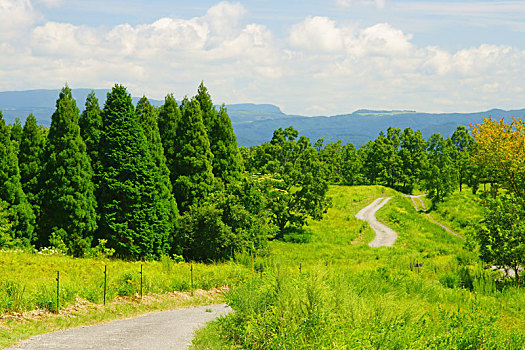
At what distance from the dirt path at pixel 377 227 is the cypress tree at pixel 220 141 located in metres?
14.7

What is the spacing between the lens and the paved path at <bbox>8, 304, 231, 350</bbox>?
10109 mm

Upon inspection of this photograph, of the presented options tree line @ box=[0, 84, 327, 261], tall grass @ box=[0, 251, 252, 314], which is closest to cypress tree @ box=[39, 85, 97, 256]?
tree line @ box=[0, 84, 327, 261]

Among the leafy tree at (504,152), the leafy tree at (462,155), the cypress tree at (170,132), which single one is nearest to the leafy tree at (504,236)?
the leafy tree at (504,152)

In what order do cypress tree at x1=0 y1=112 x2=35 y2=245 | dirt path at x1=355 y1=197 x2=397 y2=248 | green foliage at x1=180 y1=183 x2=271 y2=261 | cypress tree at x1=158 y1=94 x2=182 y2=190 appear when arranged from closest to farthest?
cypress tree at x1=0 y1=112 x2=35 y2=245 < green foliage at x1=180 y1=183 x2=271 y2=261 < cypress tree at x1=158 y1=94 x2=182 y2=190 < dirt path at x1=355 y1=197 x2=397 y2=248

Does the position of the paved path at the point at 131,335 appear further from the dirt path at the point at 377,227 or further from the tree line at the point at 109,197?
the dirt path at the point at 377,227

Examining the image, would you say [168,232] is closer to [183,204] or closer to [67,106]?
[183,204]

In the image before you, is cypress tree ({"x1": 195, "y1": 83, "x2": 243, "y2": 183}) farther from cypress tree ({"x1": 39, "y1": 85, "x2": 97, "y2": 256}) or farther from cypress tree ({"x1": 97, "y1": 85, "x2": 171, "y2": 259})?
cypress tree ({"x1": 39, "y1": 85, "x2": 97, "y2": 256})

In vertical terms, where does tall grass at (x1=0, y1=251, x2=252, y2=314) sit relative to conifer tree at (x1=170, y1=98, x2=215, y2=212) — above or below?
below

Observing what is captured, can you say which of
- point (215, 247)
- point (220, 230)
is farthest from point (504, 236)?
point (215, 247)

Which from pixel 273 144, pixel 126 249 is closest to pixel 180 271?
pixel 126 249

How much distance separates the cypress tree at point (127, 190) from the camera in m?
22.2

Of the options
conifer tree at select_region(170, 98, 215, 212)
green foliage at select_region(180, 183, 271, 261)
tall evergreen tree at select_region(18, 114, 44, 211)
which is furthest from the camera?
conifer tree at select_region(170, 98, 215, 212)

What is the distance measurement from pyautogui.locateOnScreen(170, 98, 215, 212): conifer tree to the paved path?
45.2 ft

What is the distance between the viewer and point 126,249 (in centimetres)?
2216
